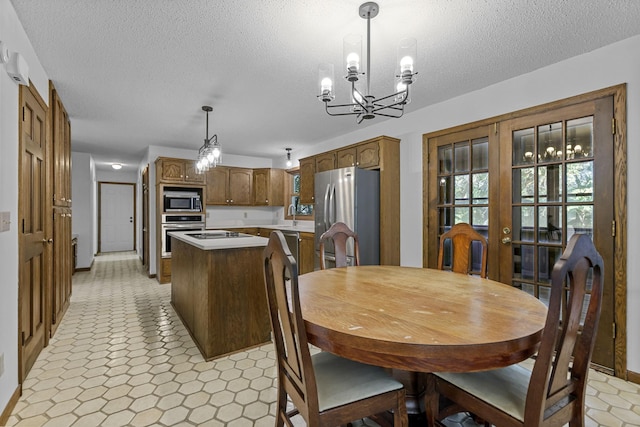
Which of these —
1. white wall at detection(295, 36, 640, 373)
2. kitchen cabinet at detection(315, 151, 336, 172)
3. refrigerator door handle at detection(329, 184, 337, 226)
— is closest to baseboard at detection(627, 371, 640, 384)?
white wall at detection(295, 36, 640, 373)

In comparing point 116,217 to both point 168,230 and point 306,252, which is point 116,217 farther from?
point 306,252

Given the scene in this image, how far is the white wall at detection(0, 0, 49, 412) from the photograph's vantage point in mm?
1730

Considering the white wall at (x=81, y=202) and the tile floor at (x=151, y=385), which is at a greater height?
the white wall at (x=81, y=202)

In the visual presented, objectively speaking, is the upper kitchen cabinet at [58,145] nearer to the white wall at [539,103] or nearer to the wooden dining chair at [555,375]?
the white wall at [539,103]

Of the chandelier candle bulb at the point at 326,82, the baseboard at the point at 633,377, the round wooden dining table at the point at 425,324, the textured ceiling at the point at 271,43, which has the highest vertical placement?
the textured ceiling at the point at 271,43

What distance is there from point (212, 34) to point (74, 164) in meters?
5.81

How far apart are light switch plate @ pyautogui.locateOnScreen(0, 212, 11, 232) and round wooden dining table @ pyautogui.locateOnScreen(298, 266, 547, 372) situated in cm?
167

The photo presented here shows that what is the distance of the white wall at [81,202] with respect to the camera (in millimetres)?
6219

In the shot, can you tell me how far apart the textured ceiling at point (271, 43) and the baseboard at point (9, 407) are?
2317 millimetres

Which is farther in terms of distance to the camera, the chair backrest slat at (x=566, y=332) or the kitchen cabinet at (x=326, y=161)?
the kitchen cabinet at (x=326, y=161)

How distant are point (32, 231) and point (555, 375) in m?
3.21

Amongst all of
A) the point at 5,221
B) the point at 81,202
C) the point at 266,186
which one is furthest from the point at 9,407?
the point at 81,202

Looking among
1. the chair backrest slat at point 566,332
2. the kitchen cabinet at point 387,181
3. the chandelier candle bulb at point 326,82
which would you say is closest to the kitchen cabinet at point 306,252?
the kitchen cabinet at point 387,181

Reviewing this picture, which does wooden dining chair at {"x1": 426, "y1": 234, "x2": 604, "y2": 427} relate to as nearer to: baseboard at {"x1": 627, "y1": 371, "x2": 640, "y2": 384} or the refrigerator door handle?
baseboard at {"x1": 627, "y1": 371, "x2": 640, "y2": 384}
